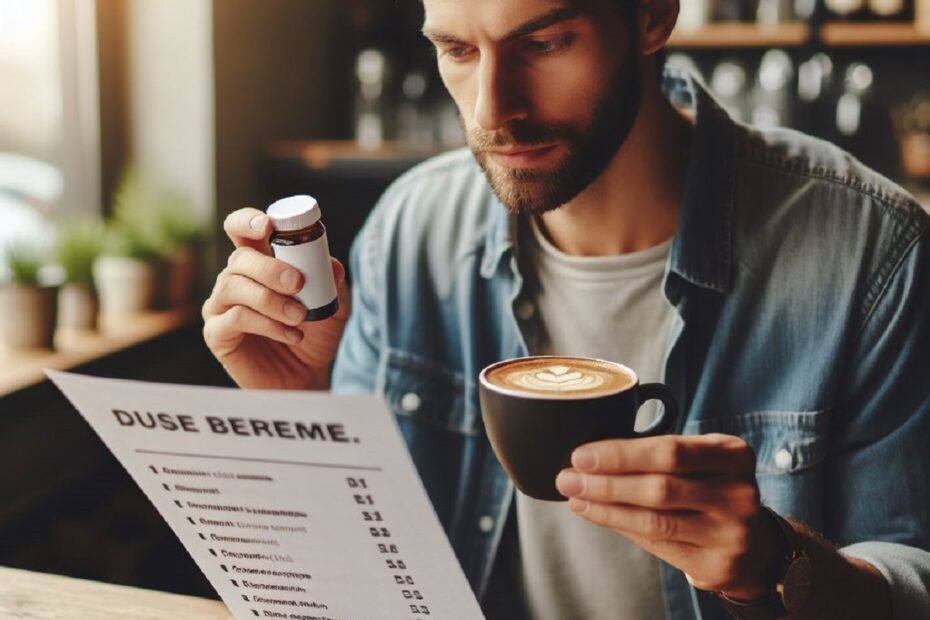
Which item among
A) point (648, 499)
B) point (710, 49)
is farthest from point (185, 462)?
point (710, 49)

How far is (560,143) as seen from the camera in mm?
1046

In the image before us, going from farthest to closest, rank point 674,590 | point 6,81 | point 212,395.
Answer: point 6,81, point 674,590, point 212,395

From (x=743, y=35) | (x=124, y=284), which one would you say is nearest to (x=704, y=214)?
(x=124, y=284)

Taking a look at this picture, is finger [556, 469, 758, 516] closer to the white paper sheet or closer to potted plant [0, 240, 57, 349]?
the white paper sheet

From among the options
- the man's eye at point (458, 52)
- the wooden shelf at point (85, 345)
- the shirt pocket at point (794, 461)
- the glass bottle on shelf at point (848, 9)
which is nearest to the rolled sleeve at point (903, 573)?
the shirt pocket at point (794, 461)

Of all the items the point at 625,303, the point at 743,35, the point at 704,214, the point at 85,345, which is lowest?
the point at 85,345

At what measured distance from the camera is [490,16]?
3.16 ft

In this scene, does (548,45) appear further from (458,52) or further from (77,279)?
(77,279)

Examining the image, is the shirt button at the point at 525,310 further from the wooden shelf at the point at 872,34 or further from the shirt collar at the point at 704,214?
the wooden shelf at the point at 872,34

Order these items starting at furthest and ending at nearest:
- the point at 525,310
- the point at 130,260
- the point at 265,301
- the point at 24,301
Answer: the point at 130,260, the point at 24,301, the point at 525,310, the point at 265,301

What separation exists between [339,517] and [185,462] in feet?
0.39

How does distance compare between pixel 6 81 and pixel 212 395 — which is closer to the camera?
pixel 212 395

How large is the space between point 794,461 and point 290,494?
637mm

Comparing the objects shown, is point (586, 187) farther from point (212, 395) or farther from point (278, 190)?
point (278, 190)
